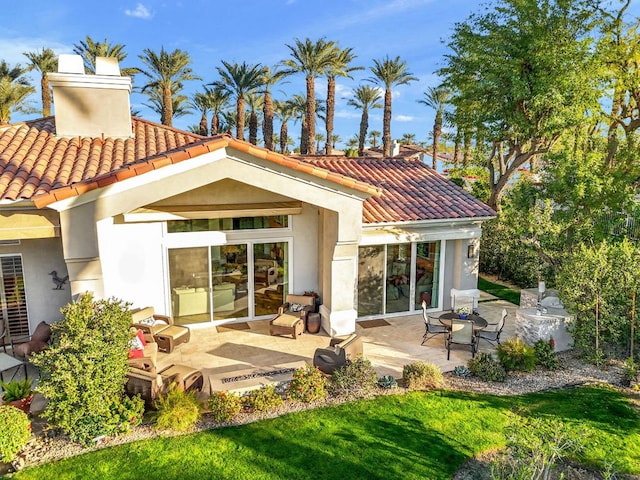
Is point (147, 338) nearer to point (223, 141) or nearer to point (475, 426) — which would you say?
point (223, 141)

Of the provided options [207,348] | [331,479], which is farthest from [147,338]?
[331,479]

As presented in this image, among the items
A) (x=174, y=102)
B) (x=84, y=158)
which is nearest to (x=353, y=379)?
(x=84, y=158)

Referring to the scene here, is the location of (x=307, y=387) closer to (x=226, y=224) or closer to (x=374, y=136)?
(x=226, y=224)

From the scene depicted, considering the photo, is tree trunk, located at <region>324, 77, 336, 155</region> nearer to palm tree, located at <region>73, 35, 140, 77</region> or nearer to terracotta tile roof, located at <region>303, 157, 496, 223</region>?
palm tree, located at <region>73, 35, 140, 77</region>

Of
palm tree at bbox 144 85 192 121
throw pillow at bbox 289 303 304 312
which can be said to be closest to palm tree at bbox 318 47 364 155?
palm tree at bbox 144 85 192 121

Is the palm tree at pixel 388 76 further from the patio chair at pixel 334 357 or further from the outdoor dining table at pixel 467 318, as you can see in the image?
the patio chair at pixel 334 357

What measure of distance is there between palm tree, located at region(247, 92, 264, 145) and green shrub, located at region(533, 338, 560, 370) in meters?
36.4

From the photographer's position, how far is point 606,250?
1262cm

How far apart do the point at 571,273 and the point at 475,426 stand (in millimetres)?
6035

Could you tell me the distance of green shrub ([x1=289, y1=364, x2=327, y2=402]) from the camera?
1009cm

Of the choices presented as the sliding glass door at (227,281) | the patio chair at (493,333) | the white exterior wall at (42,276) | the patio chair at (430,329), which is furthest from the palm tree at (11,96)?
the patio chair at (493,333)

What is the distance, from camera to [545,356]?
12195mm

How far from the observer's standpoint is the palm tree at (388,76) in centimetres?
4584

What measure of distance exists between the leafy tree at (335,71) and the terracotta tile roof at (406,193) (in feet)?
77.4
